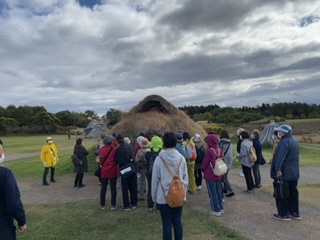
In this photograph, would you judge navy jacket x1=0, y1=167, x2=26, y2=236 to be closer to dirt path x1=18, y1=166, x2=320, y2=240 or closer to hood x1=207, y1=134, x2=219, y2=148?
dirt path x1=18, y1=166, x2=320, y2=240

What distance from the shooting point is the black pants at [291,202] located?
6395 millimetres

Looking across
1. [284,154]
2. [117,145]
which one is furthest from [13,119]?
[284,154]

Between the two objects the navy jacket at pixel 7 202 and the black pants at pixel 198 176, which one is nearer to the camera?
the navy jacket at pixel 7 202

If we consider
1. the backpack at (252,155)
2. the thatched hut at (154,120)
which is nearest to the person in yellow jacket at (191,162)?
the backpack at (252,155)

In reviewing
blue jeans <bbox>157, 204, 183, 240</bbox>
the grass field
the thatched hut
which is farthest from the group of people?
the thatched hut

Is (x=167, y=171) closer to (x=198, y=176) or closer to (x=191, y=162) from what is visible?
(x=191, y=162)

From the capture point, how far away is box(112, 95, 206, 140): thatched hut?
1234 cm

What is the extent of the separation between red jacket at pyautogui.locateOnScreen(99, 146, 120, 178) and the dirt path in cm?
156

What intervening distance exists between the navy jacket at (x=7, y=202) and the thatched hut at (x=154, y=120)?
26.8 ft

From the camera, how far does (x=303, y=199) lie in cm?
817

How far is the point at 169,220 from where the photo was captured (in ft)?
15.8

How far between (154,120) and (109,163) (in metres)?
5.10

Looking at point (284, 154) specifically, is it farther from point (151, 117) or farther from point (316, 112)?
point (316, 112)

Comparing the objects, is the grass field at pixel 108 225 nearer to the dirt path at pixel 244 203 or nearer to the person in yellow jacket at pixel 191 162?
the dirt path at pixel 244 203
